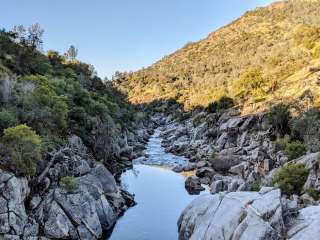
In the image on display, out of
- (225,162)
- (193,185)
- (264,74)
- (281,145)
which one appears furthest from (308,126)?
(264,74)

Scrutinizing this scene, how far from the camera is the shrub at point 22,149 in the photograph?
99.1 ft

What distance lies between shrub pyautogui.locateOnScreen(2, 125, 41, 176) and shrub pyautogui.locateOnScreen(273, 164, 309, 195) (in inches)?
815

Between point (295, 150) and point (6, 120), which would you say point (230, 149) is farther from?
point (6, 120)

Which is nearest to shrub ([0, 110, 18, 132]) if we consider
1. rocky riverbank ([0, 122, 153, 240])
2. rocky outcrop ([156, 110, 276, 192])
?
rocky riverbank ([0, 122, 153, 240])

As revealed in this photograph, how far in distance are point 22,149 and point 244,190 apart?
19.6 metres

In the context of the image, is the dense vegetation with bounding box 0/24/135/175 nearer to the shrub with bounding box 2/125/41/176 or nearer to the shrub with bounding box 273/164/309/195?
the shrub with bounding box 2/125/41/176

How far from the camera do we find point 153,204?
42.9m

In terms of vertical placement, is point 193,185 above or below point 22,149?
below

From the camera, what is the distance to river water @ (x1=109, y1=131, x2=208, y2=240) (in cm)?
3469

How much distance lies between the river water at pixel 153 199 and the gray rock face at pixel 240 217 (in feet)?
17.3

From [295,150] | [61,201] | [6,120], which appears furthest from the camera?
[295,150]

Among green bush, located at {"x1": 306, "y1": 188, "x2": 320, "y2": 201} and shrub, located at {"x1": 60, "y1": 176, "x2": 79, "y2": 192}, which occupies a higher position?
shrub, located at {"x1": 60, "y1": 176, "x2": 79, "y2": 192}

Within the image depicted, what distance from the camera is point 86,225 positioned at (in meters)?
31.3

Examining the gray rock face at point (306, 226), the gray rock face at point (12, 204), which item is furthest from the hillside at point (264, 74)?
the gray rock face at point (12, 204)
